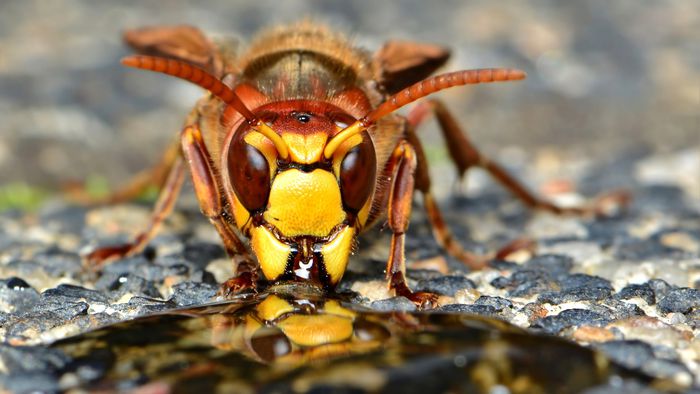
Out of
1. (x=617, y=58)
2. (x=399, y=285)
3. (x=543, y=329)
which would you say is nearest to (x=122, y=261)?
(x=399, y=285)

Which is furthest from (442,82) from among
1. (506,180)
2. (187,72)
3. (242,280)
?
(506,180)

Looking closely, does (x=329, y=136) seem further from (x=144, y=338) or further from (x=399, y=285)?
(x=144, y=338)

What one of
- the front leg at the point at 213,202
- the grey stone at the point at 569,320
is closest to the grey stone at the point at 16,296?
the front leg at the point at 213,202

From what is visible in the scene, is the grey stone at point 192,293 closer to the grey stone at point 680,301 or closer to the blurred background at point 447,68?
the grey stone at point 680,301

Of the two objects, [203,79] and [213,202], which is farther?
[213,202]

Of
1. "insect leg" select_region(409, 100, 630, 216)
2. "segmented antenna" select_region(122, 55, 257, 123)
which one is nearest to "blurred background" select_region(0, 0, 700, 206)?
"insect leg" select_region(409, 100, 630, 216)

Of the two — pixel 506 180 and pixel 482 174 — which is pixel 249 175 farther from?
pixel 482 174

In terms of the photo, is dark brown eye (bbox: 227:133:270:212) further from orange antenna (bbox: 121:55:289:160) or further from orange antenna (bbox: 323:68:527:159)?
orange antenna (bbox: 323:68:527:159)
